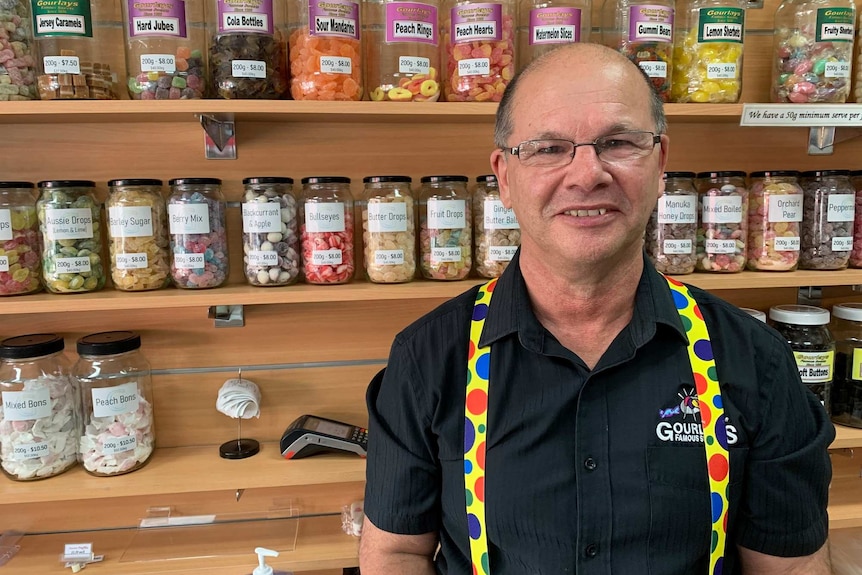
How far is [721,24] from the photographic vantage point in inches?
47.9

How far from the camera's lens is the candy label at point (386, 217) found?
1192 millimetres

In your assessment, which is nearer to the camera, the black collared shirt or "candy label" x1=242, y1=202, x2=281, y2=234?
the black collared shirt

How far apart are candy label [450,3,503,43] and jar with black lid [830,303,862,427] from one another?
100 centimetres

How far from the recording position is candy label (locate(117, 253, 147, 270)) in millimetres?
1137

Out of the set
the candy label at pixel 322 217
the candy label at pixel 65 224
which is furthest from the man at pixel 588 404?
the candy label at pixel 65 224

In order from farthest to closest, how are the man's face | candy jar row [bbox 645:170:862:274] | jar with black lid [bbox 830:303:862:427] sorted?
jar with black lid [bbox 830:303:862:427]
candy jar row [bbox 645:170:862:274]
the man's face

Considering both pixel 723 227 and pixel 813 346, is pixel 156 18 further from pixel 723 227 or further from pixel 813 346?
pixel 813 346

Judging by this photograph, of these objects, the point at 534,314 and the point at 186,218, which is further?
the point at 186,218

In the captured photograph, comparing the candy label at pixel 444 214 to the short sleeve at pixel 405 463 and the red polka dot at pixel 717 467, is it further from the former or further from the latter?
the red polka dot at pixel 717 467

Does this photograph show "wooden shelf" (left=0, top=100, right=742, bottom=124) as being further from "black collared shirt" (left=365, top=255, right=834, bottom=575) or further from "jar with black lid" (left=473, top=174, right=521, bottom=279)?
"black collared shirt" (left=365, top=255, right=834, bottom=575)

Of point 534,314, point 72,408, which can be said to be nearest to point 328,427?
point 72,408

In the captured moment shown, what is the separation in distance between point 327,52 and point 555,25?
1.45 feet

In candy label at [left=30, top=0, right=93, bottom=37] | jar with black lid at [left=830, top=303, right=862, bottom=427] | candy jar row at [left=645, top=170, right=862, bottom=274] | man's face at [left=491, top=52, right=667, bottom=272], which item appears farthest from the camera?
jar with black lid at [left=830, top=303, right=862, bottom=427]

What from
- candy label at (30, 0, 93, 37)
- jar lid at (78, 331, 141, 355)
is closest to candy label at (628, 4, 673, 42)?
candy label at (30, 0, 93, 37)
